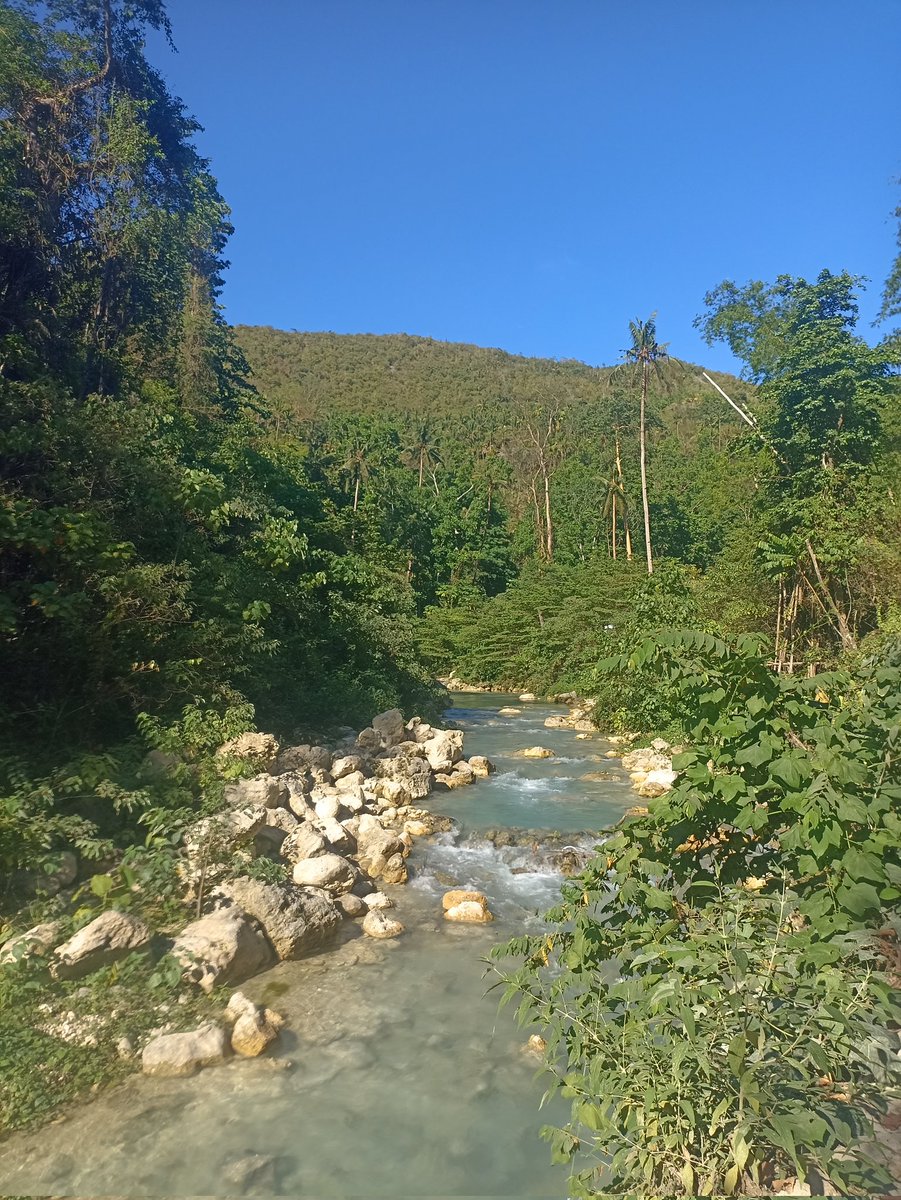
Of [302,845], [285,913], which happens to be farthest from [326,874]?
[285,913]

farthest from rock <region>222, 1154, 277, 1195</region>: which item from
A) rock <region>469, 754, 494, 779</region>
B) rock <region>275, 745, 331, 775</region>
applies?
rock <region>469, 754, 494, 779</region>

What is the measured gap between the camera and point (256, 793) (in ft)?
26.8

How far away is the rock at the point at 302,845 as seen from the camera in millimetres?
7609

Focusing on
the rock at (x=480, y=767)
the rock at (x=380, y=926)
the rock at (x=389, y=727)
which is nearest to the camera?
the rock at (x=380, y=926)

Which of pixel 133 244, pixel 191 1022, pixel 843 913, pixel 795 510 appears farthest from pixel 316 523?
pixel 843 913

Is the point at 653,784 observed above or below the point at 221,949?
below

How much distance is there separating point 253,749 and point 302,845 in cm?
193

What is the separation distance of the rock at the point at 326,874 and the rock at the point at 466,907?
983 mm

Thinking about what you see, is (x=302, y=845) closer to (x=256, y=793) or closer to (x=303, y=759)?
(x=256, y=793)

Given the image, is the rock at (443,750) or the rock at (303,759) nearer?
the rock at (303,759)

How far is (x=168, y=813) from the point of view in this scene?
22.5 feet

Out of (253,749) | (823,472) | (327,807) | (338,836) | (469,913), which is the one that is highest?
(823,472)

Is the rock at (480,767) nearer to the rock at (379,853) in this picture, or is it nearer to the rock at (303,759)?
the rock at (303,759)

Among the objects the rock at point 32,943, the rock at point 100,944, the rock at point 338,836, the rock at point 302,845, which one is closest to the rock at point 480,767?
the rock at point 338,836
